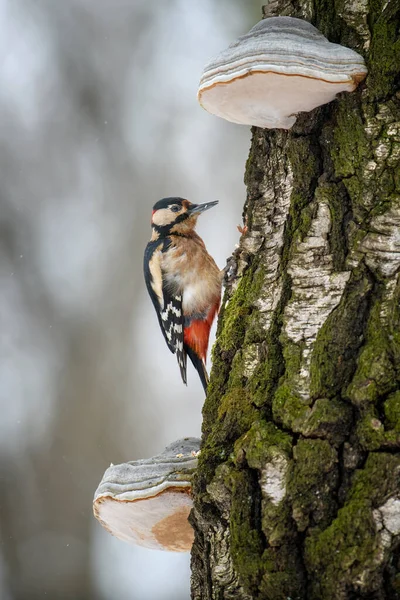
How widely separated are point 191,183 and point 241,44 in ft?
22.8

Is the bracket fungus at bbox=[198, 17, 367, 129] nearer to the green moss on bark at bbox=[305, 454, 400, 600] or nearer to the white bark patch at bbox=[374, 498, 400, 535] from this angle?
the green moss on bark at bbox=[305, 454, 400, 600]

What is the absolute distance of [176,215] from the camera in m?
5.22

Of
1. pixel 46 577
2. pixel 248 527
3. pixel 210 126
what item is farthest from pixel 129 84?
Answer: pixel 248 527

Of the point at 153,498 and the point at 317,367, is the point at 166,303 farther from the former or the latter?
the point at 317,367

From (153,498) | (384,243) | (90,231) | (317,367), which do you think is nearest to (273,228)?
(384,243)

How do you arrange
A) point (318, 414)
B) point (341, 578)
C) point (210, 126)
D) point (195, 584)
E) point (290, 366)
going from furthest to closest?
point (210, 126), point (195, 584), point (290, 366), point (318, 414), point (341, 578)

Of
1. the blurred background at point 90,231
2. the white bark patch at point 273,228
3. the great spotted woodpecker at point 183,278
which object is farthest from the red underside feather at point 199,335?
the blurred background at point 90,231

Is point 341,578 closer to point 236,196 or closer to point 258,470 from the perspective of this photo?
point 258,470

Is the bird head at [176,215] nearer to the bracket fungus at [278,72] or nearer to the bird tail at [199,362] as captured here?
the bird tail at [199,362]

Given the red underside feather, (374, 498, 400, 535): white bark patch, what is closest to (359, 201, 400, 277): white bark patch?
(374, 498, 400, 535): white bark patch

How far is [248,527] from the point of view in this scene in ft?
7.55

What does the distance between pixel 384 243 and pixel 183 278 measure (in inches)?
113

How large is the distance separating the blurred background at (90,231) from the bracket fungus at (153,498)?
17.7 feet

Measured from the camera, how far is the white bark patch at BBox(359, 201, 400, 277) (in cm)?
234
